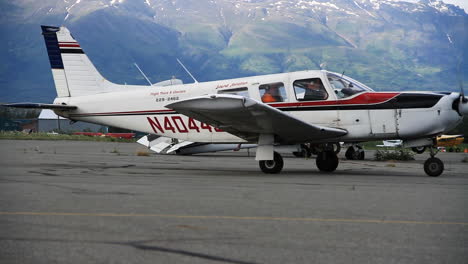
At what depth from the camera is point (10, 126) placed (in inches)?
3637

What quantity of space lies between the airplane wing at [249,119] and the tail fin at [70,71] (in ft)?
15.2

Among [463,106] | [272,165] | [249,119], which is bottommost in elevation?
[272,165]

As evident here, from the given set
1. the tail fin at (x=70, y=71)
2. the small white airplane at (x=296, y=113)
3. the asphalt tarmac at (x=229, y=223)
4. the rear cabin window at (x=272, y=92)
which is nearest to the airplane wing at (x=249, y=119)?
the small white airplane at (x=296, y=113)

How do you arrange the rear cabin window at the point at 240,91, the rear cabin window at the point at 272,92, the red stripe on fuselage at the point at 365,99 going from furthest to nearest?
the rear cabin window at the point at 240,91
the rear cabin window at the point at 272,92
the red stripe on fuselage at the point at 365,99

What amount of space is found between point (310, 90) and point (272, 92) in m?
0.89

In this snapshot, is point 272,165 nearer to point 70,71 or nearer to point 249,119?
point 249,119

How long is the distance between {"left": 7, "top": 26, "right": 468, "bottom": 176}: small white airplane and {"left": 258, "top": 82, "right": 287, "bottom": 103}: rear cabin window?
0.08ft

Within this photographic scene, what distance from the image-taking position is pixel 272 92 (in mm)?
12969

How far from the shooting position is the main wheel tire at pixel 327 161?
44.3 ft

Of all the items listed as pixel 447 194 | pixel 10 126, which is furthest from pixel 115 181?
pixel 10 126

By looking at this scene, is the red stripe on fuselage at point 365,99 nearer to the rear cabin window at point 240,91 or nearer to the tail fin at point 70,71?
the rear cabin window at point 240,91

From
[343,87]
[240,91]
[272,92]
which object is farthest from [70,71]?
[343,87]

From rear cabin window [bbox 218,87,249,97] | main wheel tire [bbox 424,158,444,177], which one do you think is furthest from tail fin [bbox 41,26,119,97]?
main wheel tire [bbox 424,158,444,177]

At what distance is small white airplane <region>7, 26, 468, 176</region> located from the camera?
1171cm
